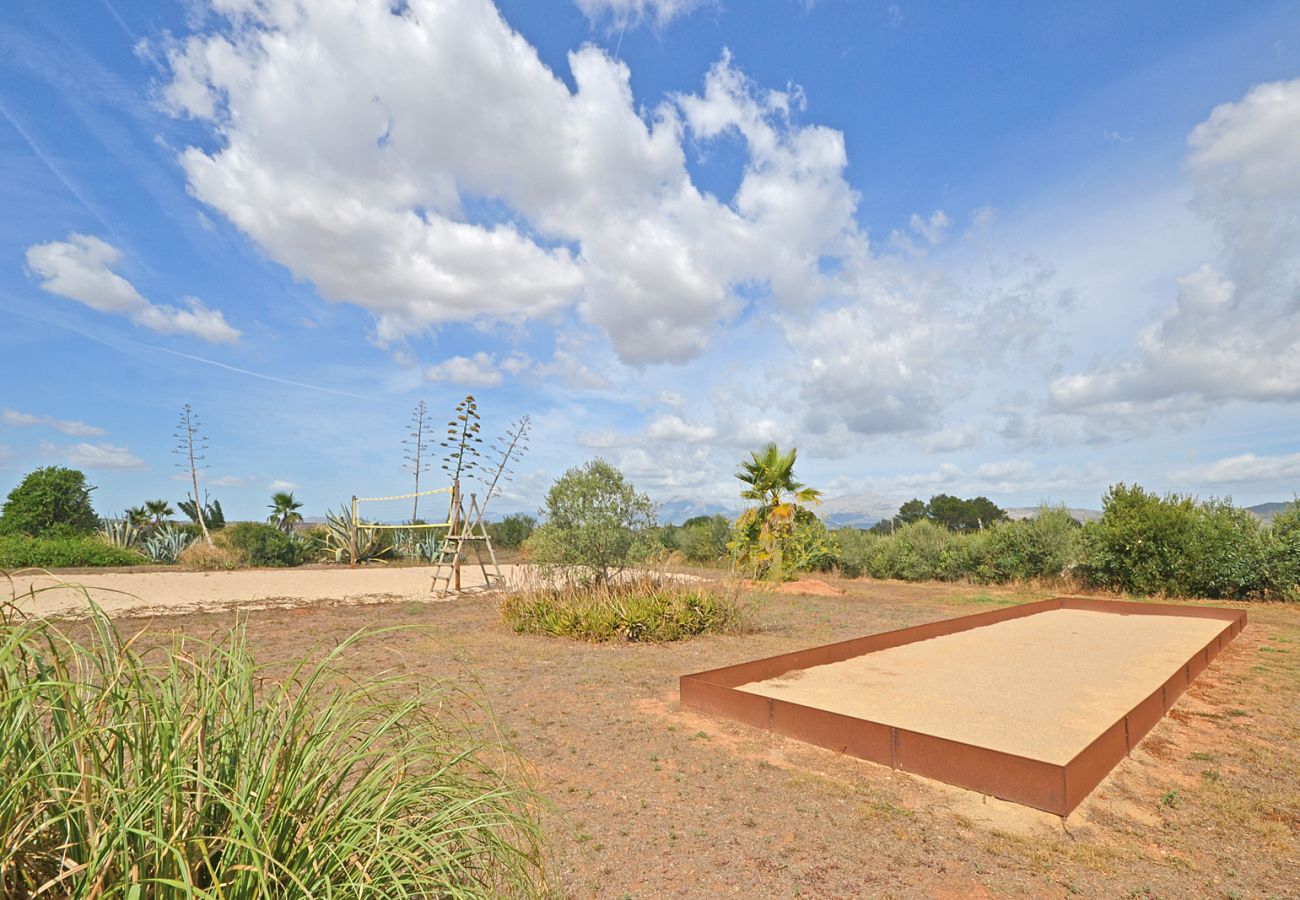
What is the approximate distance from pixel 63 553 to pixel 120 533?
4.28 meters

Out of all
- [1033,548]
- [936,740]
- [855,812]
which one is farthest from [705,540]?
[855,812]

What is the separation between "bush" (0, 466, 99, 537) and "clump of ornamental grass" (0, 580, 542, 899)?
21850 mm

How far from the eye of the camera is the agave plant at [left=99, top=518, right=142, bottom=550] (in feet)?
61.8

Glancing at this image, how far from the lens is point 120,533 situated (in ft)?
62.8

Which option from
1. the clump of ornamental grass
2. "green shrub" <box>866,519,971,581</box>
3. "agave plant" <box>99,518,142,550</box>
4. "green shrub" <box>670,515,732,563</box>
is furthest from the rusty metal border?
"agave plant" <box>99,518,142,550</box>

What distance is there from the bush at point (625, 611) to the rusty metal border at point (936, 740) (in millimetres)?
2119

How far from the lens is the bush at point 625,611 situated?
25.6 feet

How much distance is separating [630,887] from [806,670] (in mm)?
3874

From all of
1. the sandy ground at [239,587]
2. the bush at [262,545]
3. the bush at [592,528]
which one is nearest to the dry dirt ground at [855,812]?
the bush at [592,528]

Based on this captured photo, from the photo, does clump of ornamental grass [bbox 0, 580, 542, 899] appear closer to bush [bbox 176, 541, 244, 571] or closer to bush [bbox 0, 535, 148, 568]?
bush [bbox 0, 535, 148, 568]

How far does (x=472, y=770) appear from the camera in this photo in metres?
3.41

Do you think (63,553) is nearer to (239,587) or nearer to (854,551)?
(239,587)

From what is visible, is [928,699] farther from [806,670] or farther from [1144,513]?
[1144,513]

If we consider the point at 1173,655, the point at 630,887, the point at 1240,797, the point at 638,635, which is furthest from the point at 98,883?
the point at 1173,655
